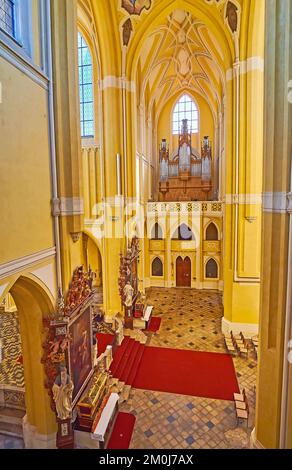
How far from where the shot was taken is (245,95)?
10.1 metres

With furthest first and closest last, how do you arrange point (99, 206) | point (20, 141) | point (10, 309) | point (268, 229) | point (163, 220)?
point (163, 220) < point (10, 309) < point (99, 206) < point (268, 229) < point (20, 141)

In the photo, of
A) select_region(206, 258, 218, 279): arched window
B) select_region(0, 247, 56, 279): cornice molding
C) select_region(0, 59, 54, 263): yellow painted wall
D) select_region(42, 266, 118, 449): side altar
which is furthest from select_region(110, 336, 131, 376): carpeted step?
select_region(206, 258, 218, 279): arched window

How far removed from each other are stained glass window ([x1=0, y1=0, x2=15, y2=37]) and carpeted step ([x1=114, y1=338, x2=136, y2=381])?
27.8ft

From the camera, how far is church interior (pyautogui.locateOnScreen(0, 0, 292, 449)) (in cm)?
484

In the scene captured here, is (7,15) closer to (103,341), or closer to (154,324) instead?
(103,341)

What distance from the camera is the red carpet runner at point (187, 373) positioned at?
786cm

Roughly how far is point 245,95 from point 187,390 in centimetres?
1002

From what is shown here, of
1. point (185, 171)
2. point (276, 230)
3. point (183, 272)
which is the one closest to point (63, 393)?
point (276, 230)

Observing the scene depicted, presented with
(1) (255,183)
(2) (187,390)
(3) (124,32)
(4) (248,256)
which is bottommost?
(2) (187,390)

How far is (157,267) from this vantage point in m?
17.7

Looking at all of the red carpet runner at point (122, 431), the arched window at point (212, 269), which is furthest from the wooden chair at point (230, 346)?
the arched window at point (212, 269)

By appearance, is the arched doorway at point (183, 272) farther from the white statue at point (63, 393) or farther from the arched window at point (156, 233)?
the white statue at point (63, 393)

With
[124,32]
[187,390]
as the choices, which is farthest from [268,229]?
[124,32]

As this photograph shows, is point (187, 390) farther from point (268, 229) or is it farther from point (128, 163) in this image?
point (128, 163)
